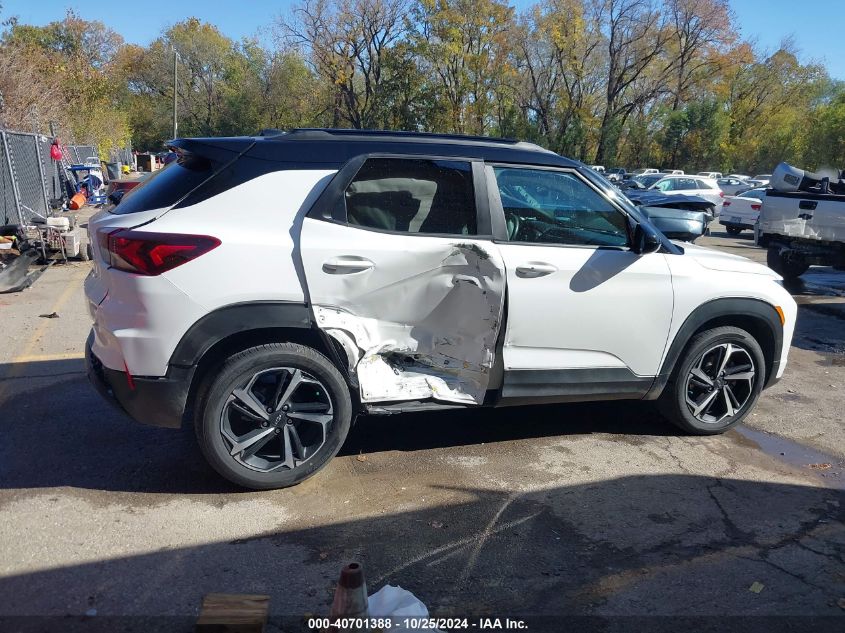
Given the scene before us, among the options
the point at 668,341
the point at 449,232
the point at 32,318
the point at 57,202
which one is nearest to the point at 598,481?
the point at 668,341

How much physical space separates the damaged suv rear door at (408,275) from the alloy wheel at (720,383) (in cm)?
164

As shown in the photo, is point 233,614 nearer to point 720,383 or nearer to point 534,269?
point 534,269

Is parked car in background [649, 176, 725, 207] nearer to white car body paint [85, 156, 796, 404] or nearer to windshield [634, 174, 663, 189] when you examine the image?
windshield [634, 174, 663, 189]

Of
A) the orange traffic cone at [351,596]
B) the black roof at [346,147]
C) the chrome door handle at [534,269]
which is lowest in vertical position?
the orange traffic cone at [351,596]

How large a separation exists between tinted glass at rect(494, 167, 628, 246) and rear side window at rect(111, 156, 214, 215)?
1733 mm

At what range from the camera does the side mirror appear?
14.2 feet

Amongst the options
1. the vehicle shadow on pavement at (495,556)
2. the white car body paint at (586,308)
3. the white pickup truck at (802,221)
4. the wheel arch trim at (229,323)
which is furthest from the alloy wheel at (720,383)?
the white pickup truck at (802,221)

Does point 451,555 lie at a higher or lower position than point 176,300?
lower

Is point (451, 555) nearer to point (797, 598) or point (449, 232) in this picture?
point (797, 598)

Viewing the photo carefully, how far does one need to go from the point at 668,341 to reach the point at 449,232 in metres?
1.67

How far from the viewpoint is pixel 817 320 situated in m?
9.16

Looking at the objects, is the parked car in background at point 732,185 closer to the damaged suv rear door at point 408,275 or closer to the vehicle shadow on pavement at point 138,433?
the vehicle shadow on pavement at point 138,433

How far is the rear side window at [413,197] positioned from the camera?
12.9 feet

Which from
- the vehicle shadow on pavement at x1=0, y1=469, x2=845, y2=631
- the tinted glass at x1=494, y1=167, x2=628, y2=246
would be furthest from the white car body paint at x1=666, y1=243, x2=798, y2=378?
the vehicle shadow on pavement at x1=0, y1=469, x2=845, y2=631
